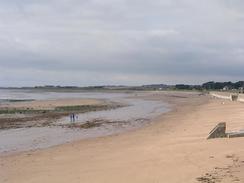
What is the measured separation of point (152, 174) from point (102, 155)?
4.61m

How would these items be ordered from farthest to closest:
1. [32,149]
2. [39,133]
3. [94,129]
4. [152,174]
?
[94,129]
[39,133]
[32,149]
[152,174]

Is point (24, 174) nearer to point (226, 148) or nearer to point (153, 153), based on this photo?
point (153, 153)

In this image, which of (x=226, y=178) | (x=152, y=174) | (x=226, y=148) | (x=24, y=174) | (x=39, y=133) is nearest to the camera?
(x=226, y=178)

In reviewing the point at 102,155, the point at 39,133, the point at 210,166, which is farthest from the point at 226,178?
the point at 39,133

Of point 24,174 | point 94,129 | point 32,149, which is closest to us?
point 24,174

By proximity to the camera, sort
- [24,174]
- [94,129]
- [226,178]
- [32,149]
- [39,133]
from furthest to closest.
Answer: [94,129] < [39,133] < [32,149] < [24,174] < [226,178]

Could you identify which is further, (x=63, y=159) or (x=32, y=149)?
(x=32, y=149)

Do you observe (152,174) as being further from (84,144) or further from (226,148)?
(84,144)

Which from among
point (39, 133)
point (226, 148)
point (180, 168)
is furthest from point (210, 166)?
point (39, 133)

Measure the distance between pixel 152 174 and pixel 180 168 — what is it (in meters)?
0.87

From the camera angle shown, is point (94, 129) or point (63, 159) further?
point (94, 129)

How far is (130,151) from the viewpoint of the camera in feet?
52.5

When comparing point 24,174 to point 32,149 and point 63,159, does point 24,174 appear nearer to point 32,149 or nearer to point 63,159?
point 63,159

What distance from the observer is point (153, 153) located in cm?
1492
